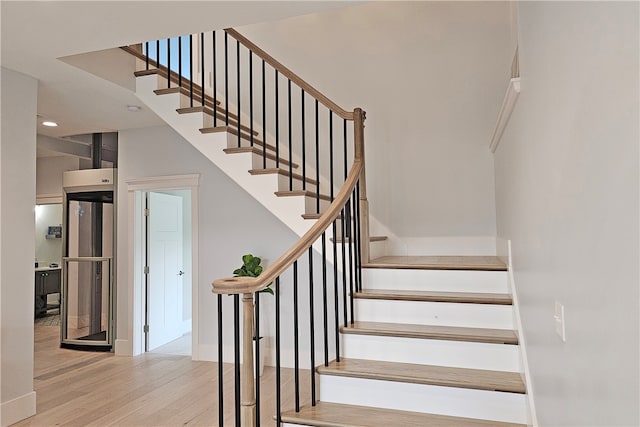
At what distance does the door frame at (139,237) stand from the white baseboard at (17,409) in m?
1.71

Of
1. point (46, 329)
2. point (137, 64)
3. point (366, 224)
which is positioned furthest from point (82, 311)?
point (366, 224)

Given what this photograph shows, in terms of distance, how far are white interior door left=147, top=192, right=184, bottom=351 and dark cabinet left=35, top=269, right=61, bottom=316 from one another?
335 centimetres

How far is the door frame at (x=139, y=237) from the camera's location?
496 centimetres

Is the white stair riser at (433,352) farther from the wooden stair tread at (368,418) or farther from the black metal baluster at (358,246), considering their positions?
the black metal baluster at (358,246)

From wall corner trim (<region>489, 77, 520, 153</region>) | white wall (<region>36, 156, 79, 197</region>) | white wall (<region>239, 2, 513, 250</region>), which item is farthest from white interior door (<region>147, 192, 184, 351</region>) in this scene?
wall corner trim (<region>489, 77, 520, 153</region>)

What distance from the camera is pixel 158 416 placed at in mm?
3297

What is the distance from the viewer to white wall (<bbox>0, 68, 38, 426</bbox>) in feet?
10.5

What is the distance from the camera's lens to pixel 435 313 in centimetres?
272

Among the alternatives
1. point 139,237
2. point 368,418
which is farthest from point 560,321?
point 139,237

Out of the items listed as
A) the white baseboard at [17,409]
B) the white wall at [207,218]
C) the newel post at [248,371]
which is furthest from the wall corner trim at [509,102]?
the white baseboard at [17,409]

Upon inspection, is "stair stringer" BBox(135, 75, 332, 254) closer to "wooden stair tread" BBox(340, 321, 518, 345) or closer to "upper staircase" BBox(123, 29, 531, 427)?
"upper staircase" BBox(123, 29, 531, 427)

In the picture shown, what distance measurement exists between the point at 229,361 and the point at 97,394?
1.34 meters

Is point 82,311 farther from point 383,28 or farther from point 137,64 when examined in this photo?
point 383,28

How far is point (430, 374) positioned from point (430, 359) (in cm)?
18
